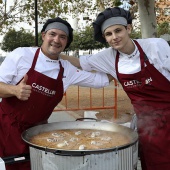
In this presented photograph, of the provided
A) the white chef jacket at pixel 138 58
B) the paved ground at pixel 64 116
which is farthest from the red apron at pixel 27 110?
the paved ground at pixel 64 116

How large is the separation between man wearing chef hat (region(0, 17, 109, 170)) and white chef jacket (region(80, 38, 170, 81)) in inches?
14.3

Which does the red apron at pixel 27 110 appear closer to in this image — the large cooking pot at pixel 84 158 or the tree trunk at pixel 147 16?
the large cooking pot at pixel 84 158

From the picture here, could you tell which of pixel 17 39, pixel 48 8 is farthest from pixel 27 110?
pixel 17 39

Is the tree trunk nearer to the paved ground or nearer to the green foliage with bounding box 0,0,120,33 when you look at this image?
the paved ground

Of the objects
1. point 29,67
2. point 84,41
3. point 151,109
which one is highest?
point 84,41

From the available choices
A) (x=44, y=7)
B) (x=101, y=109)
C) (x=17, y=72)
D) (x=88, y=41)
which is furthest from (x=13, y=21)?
(x=88, y=41)

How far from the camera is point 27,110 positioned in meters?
2.78

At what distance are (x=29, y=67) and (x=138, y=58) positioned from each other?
931mm

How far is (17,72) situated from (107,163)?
111cm

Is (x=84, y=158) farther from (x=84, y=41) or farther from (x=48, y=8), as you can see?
(x=84, y=41)

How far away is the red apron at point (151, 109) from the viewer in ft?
9.00

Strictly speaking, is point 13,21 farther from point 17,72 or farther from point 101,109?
point 17,72

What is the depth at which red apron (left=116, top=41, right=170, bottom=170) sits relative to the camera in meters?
2.74

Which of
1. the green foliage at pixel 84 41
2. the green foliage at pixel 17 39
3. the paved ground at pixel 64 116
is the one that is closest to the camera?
the paved ground at pixel 64 116
